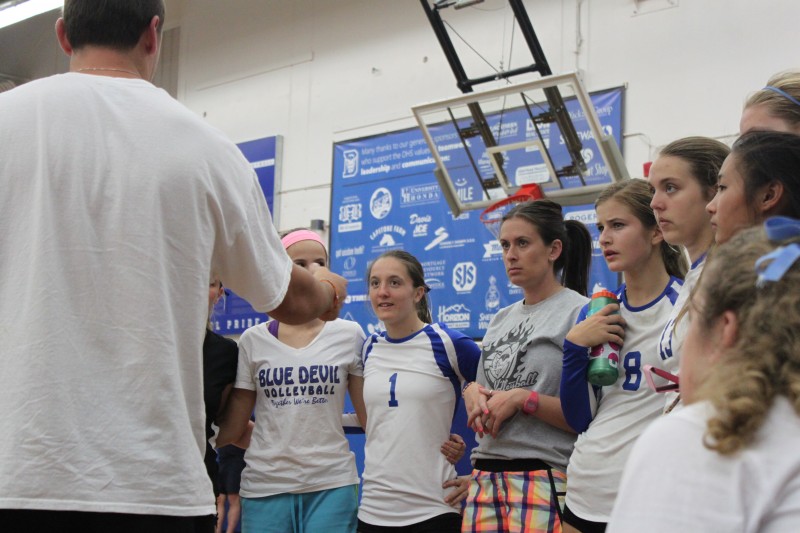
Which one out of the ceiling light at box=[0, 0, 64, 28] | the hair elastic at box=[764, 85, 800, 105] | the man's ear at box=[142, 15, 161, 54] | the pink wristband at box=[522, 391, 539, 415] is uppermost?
the ceiling light at box=[0, 0, 64, 28]

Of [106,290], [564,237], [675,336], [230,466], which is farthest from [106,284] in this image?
[230,466]

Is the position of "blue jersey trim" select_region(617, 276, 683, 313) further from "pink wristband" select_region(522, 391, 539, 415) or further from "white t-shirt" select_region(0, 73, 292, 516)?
"white t-shirt" select_region(0, 73, 292, 516)

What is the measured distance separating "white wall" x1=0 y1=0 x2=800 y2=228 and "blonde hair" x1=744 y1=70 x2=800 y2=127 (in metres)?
4.00

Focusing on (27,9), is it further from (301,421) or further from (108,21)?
(108,21)

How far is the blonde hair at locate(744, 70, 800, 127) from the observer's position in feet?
7.07

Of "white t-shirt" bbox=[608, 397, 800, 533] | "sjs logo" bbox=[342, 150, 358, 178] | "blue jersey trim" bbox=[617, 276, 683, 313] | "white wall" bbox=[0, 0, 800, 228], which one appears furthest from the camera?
"sjs logo" bbox=[342, 150, 358, 178]

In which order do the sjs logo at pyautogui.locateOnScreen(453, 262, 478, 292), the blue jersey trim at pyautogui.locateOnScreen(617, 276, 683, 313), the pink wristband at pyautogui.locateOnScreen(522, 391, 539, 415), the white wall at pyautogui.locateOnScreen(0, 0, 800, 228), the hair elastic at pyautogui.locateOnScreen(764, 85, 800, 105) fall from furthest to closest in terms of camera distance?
1. the sjs logo at pyautogui.locateOnScreen(453, 262, 478, 292)
2. the white wall at pyautogui.locateOnScreen(0, 0, 800, 228)
3. the pink wristband at pyautogui.locateOnScreen(522, 391, 539, 415)
4. the blue jersey trim at pyautogui.locateOnScreen(617, 276, 683, 313)
5. the hair elastic at pyautogui.locateOnScreen(764, 85, 800, 105)

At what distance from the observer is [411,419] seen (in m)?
3.03

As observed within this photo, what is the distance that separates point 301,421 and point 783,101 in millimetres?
1925

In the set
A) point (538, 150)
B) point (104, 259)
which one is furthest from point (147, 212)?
point (538, 150)

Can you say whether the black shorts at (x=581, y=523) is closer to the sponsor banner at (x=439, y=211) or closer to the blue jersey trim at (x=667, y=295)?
the blue jersey trim at (x=667, y=295)

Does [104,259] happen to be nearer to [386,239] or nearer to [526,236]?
[526,236]

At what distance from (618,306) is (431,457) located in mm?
905

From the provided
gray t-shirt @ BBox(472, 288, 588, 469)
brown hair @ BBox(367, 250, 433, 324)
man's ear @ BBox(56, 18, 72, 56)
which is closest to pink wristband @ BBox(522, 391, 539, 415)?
gray t-shirt @ BBox(472, 288, 588, 469)
